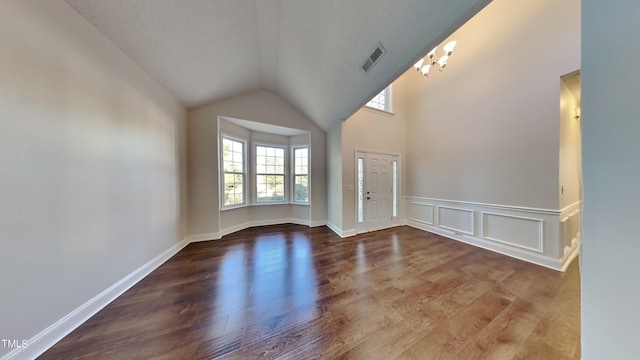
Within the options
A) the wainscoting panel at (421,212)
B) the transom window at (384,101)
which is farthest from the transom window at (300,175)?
the wainscoting panel at (421,212)

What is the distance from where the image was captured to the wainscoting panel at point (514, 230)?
263 cm

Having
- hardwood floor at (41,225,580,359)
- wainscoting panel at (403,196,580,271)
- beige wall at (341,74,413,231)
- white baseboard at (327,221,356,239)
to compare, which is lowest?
hardwood floor at (41,225,580,359)

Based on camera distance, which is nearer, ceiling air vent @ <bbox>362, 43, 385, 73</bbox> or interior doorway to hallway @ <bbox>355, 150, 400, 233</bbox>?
ceiling air vent @ <bbox>362, 43, 385, 73</bbox>

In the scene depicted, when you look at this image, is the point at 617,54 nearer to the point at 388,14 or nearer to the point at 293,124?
the point at 388,14

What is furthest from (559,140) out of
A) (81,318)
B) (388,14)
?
(81,318)

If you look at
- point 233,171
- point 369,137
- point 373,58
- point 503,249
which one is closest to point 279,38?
point 373,58

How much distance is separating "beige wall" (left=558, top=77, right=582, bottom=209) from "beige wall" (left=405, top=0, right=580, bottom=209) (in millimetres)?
129

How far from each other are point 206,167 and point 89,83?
2.01 meters

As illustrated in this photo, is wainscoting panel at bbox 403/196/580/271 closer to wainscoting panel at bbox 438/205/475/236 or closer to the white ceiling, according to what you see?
wainscoting panel at bbox 438/205/475/236

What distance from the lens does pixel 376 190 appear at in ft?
13.9

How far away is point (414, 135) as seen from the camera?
442 centimetres

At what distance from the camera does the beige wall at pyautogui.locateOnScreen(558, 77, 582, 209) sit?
99.1 inches

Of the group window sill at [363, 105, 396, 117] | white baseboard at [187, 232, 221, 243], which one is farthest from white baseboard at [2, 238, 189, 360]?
window sill at [363, 105, 396, 117]

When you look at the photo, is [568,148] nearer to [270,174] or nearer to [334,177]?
[334,177]
